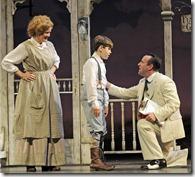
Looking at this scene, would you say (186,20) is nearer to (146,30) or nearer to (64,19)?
(146,30)

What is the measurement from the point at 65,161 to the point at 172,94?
2.02 ft

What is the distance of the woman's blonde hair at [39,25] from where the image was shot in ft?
9.27

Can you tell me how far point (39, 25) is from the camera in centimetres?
283

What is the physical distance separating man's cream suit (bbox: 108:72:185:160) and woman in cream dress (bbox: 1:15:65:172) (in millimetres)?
419

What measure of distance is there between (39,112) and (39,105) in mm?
34

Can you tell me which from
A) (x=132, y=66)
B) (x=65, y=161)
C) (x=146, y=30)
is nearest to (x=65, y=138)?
(x=65, y=161)

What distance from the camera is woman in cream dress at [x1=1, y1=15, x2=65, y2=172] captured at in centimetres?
281

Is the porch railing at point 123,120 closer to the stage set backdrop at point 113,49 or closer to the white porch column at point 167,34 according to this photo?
the stage set backdrop at point 113,49

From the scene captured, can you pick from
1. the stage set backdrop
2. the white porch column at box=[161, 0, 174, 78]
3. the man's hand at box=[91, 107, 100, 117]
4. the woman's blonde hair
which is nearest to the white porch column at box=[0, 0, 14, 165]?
the stage set backdrop

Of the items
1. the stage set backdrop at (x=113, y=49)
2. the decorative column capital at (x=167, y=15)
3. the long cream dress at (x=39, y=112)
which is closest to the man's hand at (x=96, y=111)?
the stage set backdrop at (x=113, y=49)

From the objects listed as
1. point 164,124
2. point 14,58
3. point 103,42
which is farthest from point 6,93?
point 164,124

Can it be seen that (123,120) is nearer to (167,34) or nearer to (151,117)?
(151,117)

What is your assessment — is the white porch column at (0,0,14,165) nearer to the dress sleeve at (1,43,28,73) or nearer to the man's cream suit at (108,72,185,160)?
the dress sleeve at (1,43,28,73)

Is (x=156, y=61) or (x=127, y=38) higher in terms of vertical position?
(x=127, y=38)
